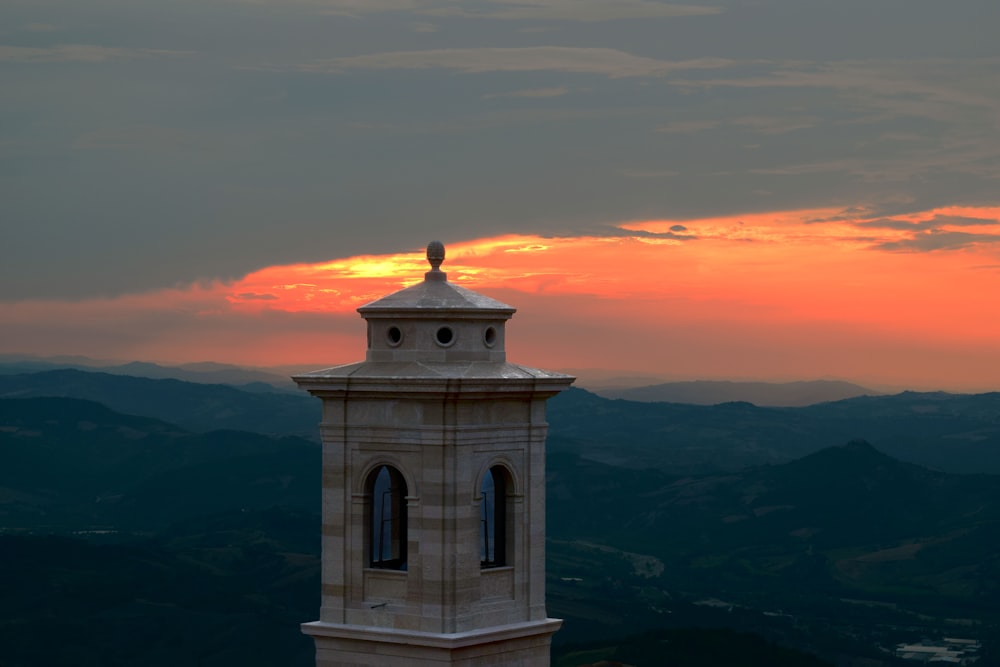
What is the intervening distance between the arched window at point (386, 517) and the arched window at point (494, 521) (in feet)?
3.70

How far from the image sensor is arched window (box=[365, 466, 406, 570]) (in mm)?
25484

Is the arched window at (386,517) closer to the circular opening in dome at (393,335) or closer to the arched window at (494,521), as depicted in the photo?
the arched window at (494,521)

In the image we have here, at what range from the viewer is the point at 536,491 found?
25.8 m

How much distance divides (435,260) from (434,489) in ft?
10.4

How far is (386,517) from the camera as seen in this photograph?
1013 inches

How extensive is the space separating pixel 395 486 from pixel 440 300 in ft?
8.34

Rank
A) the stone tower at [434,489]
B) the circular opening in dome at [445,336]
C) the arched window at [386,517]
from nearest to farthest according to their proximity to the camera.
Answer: the stone tower at [434,489]
the circular opening in dome at [445,336]
the arched window at [386,517]

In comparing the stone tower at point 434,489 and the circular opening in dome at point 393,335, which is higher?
the circular opening in dome at point 393,335

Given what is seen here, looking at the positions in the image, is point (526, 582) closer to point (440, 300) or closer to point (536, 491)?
point (536, 491)

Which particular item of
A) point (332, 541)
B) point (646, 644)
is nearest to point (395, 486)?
point (332, 541)

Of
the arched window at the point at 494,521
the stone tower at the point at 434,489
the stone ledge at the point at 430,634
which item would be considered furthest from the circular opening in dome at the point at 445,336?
the stone ledge at the point at 430,634

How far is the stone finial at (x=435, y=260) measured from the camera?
25734 mm

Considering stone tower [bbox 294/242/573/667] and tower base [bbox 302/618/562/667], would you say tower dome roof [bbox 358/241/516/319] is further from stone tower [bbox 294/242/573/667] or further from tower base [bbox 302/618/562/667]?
tower base [bbox 302/618/562/667]

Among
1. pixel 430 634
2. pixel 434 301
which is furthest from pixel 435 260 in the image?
pixel 430 634
